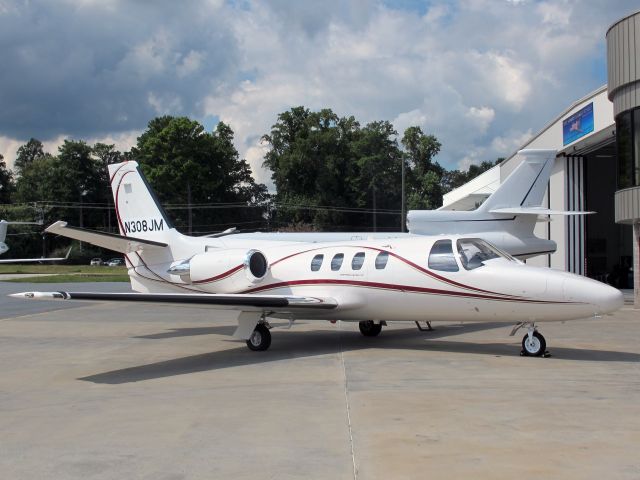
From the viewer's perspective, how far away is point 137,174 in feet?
59.2

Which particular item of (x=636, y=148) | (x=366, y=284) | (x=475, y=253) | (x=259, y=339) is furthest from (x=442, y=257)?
(x=636, y=148)

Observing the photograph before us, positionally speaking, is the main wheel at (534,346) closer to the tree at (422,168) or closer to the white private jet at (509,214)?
the white private jet at (509,214)

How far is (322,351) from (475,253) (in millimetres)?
3432

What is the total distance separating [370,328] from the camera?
15.1 m

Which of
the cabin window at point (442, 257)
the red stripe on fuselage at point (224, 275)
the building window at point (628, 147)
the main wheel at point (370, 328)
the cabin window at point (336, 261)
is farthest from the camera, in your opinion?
the building window at point (628, 147)

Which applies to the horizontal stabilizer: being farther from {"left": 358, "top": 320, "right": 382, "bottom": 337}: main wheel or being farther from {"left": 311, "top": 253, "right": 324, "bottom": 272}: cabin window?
{"left": 311, "top": 253, "right": 324, "bottom": 272}: cabin window

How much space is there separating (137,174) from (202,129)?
72949 mm

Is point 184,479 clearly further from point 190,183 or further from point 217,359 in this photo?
point 190,183

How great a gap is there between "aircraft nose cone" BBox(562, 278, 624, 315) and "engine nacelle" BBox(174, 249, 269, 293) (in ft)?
21.0

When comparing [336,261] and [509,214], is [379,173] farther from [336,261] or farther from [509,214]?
[336,261]

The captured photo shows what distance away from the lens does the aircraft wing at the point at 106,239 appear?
44.2ft

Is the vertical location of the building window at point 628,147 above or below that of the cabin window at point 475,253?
above

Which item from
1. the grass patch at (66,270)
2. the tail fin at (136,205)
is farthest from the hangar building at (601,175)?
the grass patch at (66,270)

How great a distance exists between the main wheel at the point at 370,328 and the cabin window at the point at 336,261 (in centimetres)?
190
